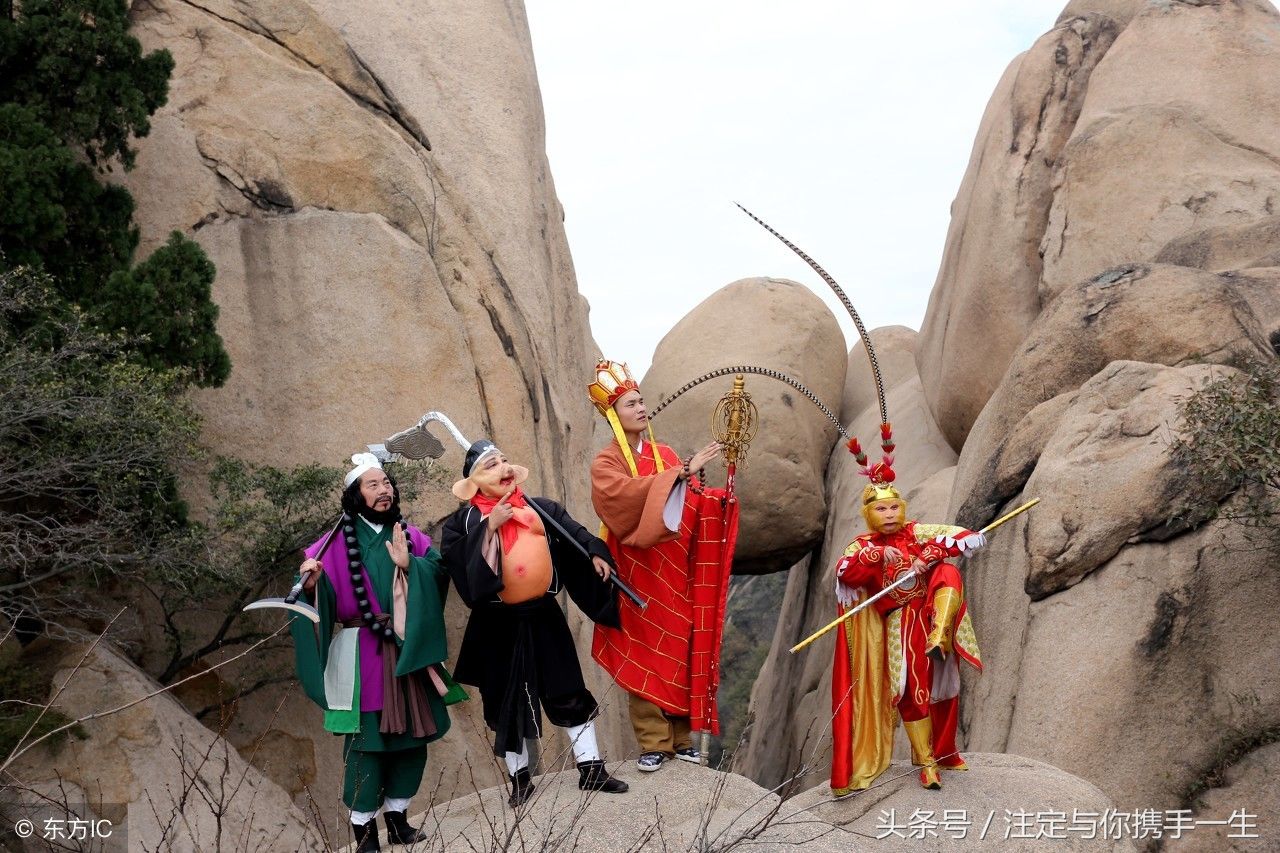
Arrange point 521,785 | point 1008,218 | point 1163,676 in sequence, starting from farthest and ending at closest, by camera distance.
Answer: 1. point 1008,218
2. point 1163,676
3. point 521,785

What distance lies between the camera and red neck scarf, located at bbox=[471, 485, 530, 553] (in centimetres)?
641

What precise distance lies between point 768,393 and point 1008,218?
3527 mm

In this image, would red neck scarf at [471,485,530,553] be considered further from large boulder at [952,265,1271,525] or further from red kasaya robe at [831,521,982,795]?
A: large boulder at [952,265,1271,525]

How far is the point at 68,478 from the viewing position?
9070mm

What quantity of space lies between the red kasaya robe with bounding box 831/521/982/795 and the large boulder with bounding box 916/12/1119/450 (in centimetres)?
640

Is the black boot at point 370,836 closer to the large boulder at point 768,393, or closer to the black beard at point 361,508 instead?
the black beard at point 361,508

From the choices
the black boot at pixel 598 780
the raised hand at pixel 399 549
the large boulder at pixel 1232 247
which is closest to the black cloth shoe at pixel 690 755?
the black boot at pixel 598 780

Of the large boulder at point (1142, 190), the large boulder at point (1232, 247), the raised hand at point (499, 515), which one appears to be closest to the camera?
the raised hand at point (499, 515)

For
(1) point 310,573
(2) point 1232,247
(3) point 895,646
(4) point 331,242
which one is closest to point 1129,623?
(3) point 895,646

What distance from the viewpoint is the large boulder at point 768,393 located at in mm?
15484

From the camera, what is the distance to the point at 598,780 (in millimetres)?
6375

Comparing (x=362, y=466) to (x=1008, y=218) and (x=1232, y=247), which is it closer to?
(x=1232, y=247)

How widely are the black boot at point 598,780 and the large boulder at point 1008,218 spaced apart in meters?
8.13

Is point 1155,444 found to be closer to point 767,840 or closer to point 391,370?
point 767,840
